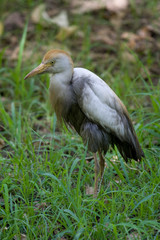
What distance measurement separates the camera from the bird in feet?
9.68

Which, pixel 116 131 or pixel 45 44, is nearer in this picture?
pixel 116 131

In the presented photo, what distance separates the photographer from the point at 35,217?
105 inches

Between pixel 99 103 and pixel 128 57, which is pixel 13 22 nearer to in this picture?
pixel 128 57

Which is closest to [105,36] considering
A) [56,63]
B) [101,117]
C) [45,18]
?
[45,18]

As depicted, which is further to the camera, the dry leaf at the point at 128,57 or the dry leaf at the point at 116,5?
the dry leaf at the point at 116,5

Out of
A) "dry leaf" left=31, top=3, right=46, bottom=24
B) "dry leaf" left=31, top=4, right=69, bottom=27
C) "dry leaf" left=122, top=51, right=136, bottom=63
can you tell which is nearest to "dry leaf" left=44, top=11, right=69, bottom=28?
"dry leaf" left=31, top=4, right=69, bottom=27

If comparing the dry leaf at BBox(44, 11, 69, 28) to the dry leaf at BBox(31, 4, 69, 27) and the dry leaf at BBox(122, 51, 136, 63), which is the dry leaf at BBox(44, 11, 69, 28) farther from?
the dry leaf at BBox(122, 51, 136, 63)

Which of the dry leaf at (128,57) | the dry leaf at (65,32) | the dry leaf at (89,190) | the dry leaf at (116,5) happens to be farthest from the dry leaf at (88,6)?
the dry leaf at (89,190)

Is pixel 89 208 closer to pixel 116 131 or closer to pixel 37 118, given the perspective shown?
pixel 116 131

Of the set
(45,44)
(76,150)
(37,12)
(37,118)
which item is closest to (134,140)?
(76,150)

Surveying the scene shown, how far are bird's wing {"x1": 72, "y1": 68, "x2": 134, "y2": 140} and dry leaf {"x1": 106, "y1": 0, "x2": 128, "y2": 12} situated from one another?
3418 millimetres

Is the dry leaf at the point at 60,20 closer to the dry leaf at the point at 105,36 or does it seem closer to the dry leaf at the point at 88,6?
the dry leaf at the point at 88,6

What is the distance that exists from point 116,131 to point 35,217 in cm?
100

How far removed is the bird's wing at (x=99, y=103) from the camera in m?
2.93
